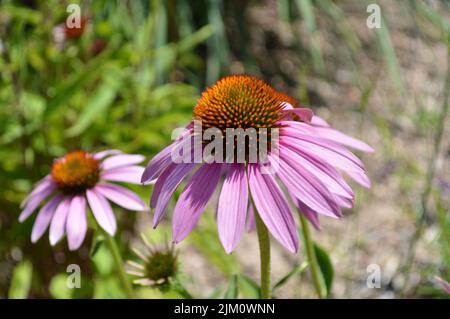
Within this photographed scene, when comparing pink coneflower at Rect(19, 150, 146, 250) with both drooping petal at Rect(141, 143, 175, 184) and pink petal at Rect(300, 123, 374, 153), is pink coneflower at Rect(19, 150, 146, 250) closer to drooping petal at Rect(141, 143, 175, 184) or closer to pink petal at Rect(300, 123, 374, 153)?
drooping petal at Rect(141, 143, 175, 184)

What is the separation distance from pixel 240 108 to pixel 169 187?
14 centimetres

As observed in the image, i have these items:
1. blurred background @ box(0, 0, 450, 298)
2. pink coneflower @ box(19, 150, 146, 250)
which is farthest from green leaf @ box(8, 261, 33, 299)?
pink coneflower @ box(19, 150, 146, 250)

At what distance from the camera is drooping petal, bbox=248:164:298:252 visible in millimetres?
551

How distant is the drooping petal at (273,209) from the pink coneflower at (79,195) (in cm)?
27

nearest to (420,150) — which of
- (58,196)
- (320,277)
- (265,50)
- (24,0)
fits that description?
(265,50)

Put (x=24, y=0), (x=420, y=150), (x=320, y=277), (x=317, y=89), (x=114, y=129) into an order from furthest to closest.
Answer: (x=24, y=0)
(x=317, y=89)
(x=420, y=150)
(x=114, y=129)
(x=320, y=277)

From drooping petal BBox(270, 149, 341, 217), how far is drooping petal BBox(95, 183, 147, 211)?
11.0 inches

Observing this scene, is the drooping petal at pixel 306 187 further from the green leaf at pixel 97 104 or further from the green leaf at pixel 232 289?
the green leaf at pixel 97 104

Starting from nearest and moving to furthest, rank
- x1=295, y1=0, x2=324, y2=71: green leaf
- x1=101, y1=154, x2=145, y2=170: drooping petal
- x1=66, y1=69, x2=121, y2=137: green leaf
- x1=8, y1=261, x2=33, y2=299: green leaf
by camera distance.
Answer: x1=101, y1=154, x2=145, y2=170: drooping petal, x1=8, y1=261, x2=33, y2=299: green leaf, x1=66, y1=69, x2=121, y2=137: green leaf, x1=295, y1=0, x2=324, y2=71: green leaf

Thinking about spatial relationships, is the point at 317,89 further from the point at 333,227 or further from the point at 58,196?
the point at 58,196

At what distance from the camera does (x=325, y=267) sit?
831mm

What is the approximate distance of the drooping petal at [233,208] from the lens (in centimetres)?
55
